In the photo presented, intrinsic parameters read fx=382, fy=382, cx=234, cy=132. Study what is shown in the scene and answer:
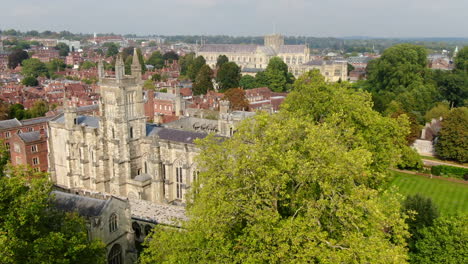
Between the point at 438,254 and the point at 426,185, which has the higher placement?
the point at 438,254

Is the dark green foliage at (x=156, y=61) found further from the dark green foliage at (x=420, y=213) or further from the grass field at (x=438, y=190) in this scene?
the dark green foliage at (x=420, y=213)

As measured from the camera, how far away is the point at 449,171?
5069cm

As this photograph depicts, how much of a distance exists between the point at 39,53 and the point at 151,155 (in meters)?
191

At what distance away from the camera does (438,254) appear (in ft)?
80.9

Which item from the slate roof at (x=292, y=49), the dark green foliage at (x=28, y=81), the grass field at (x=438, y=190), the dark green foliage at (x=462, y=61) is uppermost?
the slate roof at (x=292, y=49)

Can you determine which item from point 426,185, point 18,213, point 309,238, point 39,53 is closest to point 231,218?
point 309,238

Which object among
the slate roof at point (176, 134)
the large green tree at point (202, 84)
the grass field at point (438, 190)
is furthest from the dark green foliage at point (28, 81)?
the grass field at point (438, 190)

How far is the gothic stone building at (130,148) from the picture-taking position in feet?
121

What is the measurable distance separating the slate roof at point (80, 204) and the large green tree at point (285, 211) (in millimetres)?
5922

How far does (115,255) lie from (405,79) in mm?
76538

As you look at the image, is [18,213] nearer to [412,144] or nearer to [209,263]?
[209,263]

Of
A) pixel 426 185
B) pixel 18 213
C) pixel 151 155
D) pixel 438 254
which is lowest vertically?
pixel 426 185

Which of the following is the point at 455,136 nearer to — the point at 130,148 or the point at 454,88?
the point at 454,88

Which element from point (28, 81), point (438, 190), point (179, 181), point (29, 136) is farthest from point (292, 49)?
point (179, 181)
